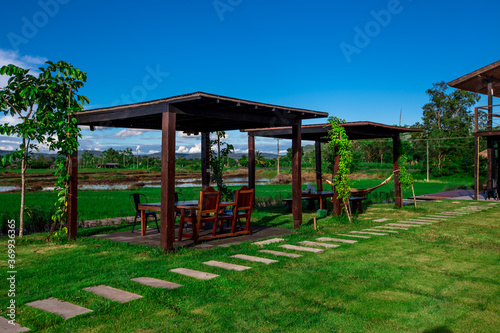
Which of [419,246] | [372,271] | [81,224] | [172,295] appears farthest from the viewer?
[81,224]

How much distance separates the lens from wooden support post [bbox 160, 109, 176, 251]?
19.6 feet

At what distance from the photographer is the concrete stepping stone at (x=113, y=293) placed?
3.75 meters

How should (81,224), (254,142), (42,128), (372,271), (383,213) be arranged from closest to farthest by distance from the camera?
(372,271), (42,128), (81,224), (383,213), (254,142)

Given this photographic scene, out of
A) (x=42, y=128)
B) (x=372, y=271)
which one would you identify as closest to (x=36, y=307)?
(x=372, y=271)

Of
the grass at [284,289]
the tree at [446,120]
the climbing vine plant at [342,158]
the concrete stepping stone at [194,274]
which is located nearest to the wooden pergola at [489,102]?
the climbing vine plant at [342,158]

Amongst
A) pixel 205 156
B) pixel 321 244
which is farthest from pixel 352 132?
pixel 321 244

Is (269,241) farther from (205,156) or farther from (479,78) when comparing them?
(479,78)

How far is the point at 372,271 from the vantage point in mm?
4715

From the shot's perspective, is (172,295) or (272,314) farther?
(172,295)

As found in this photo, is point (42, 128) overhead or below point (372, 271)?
overhead

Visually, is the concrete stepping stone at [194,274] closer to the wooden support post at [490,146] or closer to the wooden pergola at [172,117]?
the wooden pergola at [172,117]

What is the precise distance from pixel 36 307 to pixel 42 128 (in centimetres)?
419

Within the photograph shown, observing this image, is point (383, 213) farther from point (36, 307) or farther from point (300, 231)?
point (36, 307)

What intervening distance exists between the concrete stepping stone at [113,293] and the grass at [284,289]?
0.29ft
